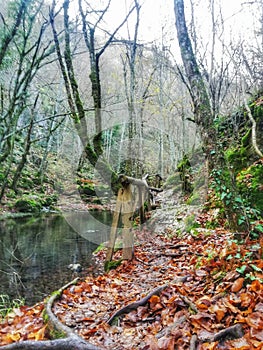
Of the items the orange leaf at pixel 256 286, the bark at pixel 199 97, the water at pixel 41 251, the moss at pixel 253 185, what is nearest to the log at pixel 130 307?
the orange leaf at pixel 256 286

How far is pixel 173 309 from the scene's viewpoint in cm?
329

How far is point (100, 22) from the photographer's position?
943cm

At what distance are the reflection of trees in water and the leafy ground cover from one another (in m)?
1.26

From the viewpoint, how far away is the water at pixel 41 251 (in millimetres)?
6599

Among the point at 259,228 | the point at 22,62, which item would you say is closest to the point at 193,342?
the point at 259,228

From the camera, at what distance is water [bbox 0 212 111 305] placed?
6599mm

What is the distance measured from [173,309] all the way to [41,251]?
284 inches

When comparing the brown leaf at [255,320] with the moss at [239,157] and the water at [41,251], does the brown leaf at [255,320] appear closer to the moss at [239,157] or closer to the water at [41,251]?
the water at [41,251]

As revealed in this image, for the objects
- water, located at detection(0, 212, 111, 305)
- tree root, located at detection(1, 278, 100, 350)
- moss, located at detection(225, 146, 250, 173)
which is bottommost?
water, located at detection(0, 212, 111, 305)

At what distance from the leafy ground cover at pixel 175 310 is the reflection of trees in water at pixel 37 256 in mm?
1258

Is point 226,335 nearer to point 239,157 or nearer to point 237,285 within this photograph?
point 237,285

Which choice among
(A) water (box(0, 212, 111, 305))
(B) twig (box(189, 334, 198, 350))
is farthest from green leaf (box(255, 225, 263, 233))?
(A) water (box(0, 212, 111, 305))

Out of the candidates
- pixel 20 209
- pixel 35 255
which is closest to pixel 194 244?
pixel 35 255

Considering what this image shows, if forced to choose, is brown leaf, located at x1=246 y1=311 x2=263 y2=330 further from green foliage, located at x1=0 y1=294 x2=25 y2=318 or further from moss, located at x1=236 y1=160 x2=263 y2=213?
green foliage, located at x1=0 y1=294 x2=25 y2=318
